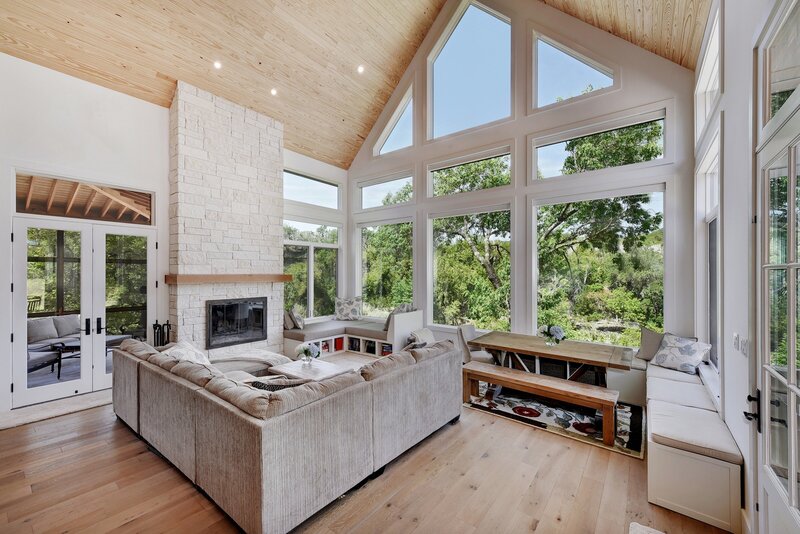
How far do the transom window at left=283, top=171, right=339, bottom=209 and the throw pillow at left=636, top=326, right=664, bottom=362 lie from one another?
5.69m

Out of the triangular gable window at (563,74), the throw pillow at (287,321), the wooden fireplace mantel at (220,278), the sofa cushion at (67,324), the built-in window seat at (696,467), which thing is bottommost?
the built-in window seat at (696,467)

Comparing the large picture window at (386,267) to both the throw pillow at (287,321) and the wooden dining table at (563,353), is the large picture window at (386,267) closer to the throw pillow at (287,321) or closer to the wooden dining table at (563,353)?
the throw pillow at (287,321)

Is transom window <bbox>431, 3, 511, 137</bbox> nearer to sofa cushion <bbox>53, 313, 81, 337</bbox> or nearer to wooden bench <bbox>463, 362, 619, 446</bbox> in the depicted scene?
wooden bench <bbox>463, 362, 619, 446</bbox>

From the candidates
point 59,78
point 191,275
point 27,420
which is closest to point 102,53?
point 59,78

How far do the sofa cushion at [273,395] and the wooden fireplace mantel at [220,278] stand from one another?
291 centimetres

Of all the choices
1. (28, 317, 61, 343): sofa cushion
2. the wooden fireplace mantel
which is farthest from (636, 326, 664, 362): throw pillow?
(28, 317, 61, 343): sofa cushion

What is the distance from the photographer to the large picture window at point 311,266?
6297mm

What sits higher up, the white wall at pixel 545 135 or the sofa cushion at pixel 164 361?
the white wall at pixel 545 135

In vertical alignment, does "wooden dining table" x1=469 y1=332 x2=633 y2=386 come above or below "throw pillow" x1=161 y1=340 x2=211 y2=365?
below

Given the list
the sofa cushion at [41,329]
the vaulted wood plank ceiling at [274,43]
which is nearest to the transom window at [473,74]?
the vaulted wood plank ceiling at [274,43]

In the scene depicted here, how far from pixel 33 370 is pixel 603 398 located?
19.3 ft

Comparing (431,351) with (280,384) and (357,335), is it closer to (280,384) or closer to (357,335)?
(280,384)

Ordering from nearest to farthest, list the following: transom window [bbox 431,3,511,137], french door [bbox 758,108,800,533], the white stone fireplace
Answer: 1. french door [bbox 758,108,800,533]
2. the white stone fireplace
3. transom window [bbox 431,3,511,137]

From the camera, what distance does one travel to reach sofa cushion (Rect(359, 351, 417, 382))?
2441mm
